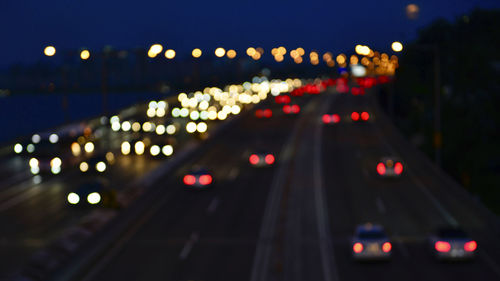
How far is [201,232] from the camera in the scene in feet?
102

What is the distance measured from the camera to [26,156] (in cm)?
5603

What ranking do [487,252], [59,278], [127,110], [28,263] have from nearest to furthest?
1. [59,278]
2. [28,263]
3. [487,252]
4. [127,110]

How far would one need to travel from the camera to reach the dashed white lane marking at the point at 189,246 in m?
26.8

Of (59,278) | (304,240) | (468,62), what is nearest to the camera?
(59,278)

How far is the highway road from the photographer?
24656 millimetres

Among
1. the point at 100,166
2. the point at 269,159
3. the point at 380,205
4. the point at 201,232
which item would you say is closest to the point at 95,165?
the point at 100,166

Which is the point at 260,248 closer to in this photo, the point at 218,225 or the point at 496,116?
the point at 218,225

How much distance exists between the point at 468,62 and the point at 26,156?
62.2m

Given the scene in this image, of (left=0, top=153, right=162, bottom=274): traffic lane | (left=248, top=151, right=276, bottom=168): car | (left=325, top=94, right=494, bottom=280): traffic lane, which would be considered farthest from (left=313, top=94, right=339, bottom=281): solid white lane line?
(left=0, top=153, right=162, bottom=274): traffic lane

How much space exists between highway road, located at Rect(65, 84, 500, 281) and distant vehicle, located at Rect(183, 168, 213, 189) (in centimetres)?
39

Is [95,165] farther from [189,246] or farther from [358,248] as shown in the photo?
[358,248]

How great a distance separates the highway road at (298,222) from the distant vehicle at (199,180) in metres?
0.39

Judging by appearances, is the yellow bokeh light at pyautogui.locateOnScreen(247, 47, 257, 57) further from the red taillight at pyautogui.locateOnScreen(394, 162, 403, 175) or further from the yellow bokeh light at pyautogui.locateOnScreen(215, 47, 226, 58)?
the red taillight at pyautogui.locateOnScreen(394, 162, 403, 175)

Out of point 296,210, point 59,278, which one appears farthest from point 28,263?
point 296,210
